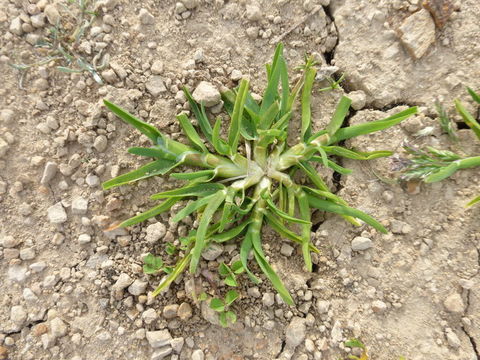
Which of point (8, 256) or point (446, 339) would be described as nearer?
point (446, 339)

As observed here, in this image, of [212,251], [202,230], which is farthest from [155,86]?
[212,251]

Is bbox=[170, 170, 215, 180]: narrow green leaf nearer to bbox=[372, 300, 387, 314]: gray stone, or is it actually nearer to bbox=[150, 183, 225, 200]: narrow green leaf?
bbox=[150, 183, 225, 200]: narrow green leaf

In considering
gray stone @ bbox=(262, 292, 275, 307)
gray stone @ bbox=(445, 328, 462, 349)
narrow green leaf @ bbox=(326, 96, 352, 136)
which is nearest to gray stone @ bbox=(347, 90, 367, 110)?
narrow green leaf @ bbox=(326, 96, 352, 136)

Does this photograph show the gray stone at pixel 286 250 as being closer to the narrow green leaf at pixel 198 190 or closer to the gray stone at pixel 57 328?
the narrow green leaf at pixel 198 190

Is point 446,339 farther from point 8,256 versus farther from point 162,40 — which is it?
point 8,256

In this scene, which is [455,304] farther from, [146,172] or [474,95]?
[146,172]

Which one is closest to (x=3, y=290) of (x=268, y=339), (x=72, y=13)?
(x=268, y=339)

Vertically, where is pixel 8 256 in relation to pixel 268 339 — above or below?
below
